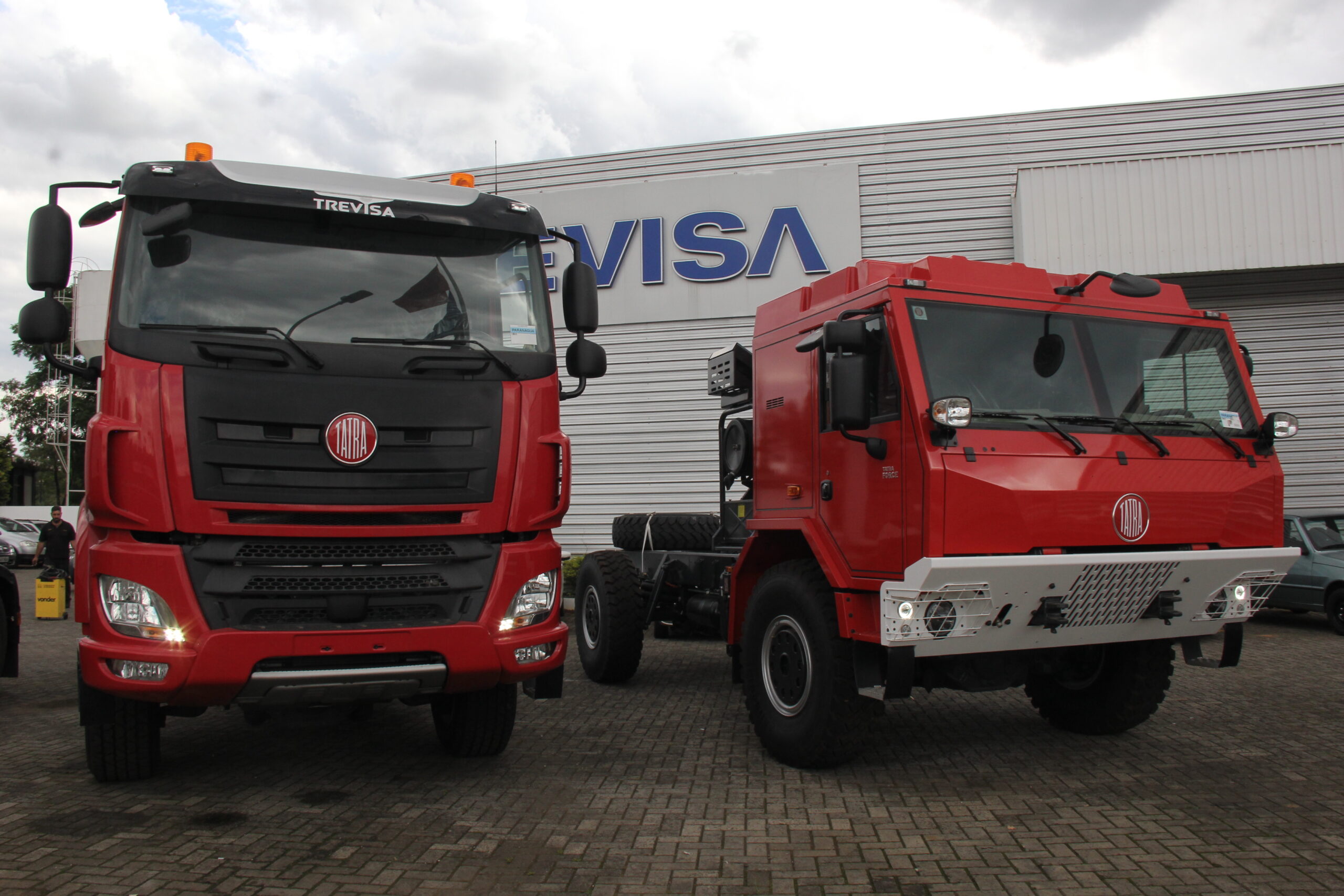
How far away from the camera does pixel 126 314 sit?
14.6ft

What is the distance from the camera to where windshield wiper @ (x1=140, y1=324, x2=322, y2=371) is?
4.47 meters

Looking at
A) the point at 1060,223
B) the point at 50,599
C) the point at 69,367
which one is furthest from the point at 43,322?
the point at 1060,223

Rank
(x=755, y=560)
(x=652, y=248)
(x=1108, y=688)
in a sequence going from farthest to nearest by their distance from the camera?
(x=652, y=248) < (x=755, y=560) < (x=1108, y=688)

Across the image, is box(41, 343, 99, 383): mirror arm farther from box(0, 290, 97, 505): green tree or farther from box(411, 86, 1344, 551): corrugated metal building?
box(0, 290, 97, 505): green tree

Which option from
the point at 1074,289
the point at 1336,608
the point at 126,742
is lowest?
the point at 1336,608

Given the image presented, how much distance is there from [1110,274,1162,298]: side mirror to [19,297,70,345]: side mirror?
18.2 feet

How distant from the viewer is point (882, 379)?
503 centimetres

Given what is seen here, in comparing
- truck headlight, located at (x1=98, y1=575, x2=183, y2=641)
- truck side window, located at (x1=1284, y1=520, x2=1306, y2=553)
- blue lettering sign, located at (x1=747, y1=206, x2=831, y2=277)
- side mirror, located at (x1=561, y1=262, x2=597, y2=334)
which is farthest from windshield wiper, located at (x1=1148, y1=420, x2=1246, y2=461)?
blue lettering sign, located at (x1=747, y1=206, x2=831, y2=277)

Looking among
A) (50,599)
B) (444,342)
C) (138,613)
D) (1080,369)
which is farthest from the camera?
(50,599)

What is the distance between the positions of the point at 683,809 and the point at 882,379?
2430 millimetres

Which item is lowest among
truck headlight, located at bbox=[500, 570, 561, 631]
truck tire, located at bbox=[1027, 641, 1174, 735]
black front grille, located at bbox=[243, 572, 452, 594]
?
truck tire, located at bbox=[1027, 641, 1174, 735]

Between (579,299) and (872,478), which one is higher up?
(579,299)

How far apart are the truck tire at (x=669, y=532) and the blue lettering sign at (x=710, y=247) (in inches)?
276

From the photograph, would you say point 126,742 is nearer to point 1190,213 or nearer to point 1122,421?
point 1122,421
